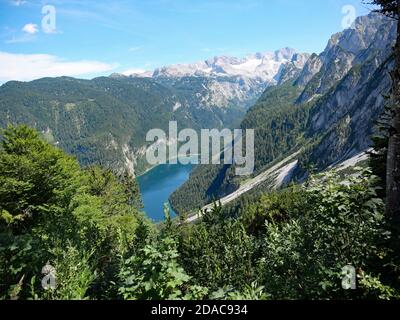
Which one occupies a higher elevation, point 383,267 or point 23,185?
point 383,267

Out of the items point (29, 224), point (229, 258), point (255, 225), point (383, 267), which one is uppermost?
point (383, 267)

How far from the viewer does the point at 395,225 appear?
301 inches

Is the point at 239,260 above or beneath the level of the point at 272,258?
beneath

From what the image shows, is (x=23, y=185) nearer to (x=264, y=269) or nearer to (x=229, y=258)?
(x=229, y=258)

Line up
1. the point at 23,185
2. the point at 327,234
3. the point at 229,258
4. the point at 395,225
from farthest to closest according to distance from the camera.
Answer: the point at 23,185, the point at 229,258, the point at 327,234, the point at 395,225

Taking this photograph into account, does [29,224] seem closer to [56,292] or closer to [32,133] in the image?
[32,133]

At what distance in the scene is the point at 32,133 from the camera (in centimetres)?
3077

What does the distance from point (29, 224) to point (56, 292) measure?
2176cm

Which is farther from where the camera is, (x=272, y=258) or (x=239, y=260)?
(x=239, y=260)
